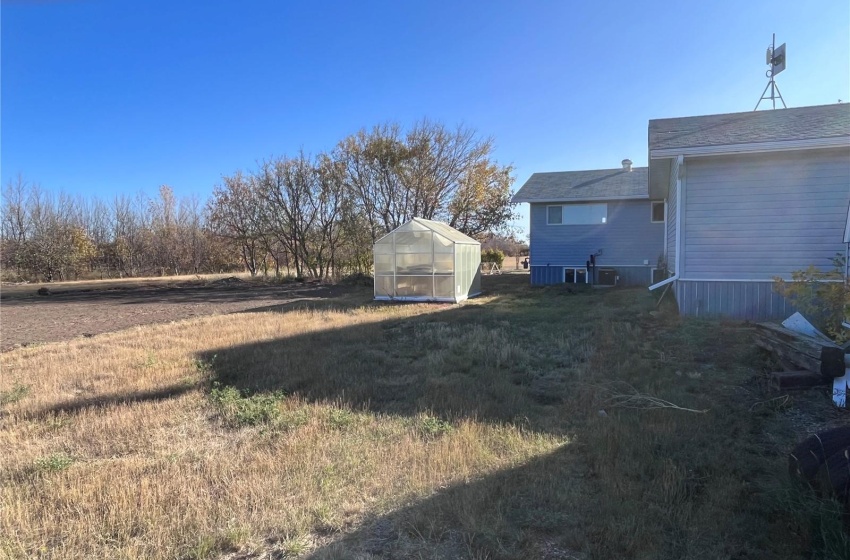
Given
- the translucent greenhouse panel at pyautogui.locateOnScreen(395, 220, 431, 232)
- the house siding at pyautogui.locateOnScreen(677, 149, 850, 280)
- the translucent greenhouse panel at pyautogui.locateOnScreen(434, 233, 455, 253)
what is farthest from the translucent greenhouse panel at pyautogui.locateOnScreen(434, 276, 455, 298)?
the house siding at pyautogui.locateOnScreen(677, 149, 850, 280)

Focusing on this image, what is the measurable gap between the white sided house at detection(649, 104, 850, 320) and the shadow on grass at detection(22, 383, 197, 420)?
8.76 metres

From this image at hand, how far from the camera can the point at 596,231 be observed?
17.8 metres

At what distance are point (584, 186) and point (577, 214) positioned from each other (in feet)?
4.44

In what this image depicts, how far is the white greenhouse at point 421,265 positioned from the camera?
1532 centimetres

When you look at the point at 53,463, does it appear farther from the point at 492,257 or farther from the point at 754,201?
the point at 492,257

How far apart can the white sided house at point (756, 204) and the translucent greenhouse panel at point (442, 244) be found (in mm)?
7372

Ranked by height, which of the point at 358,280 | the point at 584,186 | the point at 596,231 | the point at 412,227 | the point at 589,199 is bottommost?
the point at 358,280

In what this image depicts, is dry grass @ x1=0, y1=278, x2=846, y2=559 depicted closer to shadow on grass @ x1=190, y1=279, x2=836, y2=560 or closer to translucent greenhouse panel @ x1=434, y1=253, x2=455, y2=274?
shadow on grass @ x1=190, y1=279, x2=836, y2=560

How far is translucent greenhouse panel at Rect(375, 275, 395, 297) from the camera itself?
16062 millimetres

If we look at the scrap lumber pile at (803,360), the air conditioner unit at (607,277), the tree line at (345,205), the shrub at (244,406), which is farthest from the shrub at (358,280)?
the scrap lumber pile at (803,360)

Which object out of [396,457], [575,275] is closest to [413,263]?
[575,275]

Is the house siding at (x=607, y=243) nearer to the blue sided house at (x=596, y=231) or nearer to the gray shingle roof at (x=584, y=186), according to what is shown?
the blue sided house at (x=596, y=231)

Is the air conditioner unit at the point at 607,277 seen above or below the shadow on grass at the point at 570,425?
above

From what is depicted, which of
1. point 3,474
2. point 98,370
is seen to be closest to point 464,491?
point 3,474
